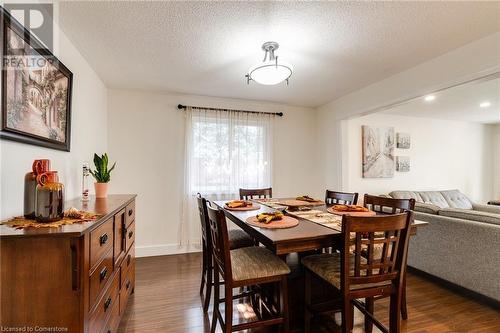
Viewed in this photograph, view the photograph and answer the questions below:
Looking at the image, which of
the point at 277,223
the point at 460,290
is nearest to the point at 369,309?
the point at 277,223

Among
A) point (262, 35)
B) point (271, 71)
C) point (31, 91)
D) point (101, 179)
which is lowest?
point (101, 179)

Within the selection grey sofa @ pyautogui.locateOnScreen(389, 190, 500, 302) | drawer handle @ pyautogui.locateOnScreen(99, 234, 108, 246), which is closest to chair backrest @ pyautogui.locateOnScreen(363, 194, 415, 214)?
grey sofa @ pyautogui.locateOnScreen(389, 190, 500, 302)

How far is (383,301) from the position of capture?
218 cm

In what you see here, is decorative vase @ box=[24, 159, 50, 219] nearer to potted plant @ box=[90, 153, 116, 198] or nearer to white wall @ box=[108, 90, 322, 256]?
potted plant @ box=[90, 153, 116, 198]

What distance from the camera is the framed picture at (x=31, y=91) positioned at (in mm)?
1270

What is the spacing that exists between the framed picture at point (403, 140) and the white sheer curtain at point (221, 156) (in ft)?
8.74

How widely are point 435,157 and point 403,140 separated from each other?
1.02 m

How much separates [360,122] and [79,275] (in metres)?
4.51

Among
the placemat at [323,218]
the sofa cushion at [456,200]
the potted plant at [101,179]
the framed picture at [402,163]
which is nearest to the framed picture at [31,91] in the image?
the potted plant at [101,179]

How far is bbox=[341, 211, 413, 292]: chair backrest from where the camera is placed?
4.15 feet

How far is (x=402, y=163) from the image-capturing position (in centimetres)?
468

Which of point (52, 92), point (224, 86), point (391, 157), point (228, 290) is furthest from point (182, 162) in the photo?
point (391, 157)

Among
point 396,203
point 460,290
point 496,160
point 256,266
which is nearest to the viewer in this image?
point 256,266

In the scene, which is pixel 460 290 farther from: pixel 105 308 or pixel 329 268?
pixel 105 308
